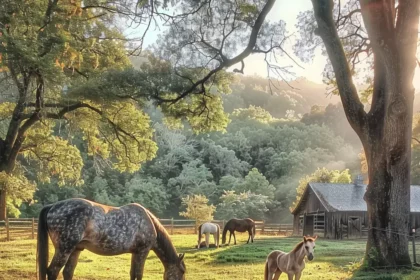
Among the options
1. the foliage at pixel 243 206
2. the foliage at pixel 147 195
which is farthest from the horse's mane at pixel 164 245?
the foliage at pixel 147 195

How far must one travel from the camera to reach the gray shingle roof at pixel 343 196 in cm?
3212

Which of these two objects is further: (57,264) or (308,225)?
(308,225)

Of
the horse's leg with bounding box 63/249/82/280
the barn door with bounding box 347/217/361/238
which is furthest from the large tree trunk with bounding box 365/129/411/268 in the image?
the barn door with bounding box 347/217/361/238

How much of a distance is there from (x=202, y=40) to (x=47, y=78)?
4950mm

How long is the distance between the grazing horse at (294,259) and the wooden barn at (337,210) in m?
23.7

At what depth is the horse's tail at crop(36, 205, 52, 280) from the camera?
7.80 m

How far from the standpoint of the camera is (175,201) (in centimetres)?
5478

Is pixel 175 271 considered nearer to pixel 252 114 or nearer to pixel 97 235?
pixel 97 235

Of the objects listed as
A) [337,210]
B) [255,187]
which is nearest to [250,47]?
[337,210]

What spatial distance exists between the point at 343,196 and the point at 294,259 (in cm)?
2613

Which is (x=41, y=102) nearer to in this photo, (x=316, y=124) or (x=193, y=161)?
Answer: (x=193, y=161)

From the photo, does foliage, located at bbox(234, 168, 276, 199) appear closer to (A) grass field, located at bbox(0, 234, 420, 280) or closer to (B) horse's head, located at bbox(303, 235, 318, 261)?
(A) grass field, located at bbox(0, 234, 420, 280)

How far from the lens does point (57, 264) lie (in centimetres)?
779

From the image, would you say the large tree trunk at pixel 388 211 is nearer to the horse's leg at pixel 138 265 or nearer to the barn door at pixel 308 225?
the horse's leg at pixel 138 265
